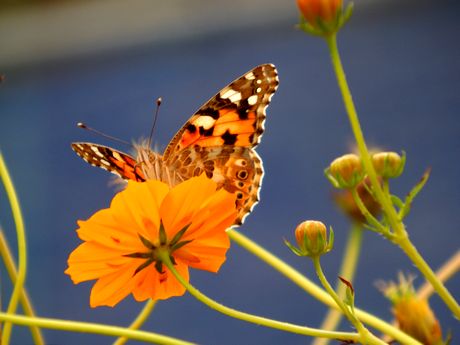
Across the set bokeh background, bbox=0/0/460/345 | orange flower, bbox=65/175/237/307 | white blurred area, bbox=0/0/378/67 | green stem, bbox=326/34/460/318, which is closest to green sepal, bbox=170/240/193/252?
orange flower, bbox=65/175/237/307

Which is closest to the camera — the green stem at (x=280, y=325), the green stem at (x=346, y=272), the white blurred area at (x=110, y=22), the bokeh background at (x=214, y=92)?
the green stem at (x=280, y=325)

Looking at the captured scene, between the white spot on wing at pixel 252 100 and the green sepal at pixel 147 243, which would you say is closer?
the green sepal at pixel 147 243

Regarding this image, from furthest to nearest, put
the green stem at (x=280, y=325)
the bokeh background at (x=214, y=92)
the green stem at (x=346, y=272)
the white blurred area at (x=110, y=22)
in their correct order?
the white blurred area at (x=110, y=22), the bokeh background at (x=214, y=92), the green stem at (x=346, y=272), the green stem at (x=280, y=325)

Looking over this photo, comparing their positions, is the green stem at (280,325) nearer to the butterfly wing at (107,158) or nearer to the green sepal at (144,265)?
the green sepal at (144,265)

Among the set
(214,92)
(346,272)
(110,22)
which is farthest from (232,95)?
(110,22)

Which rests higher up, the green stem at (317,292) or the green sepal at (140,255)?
the green sepal at (140,255)

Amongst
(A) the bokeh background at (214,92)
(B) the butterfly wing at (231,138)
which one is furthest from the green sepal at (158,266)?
(A) the bokeh background at (214,92)
